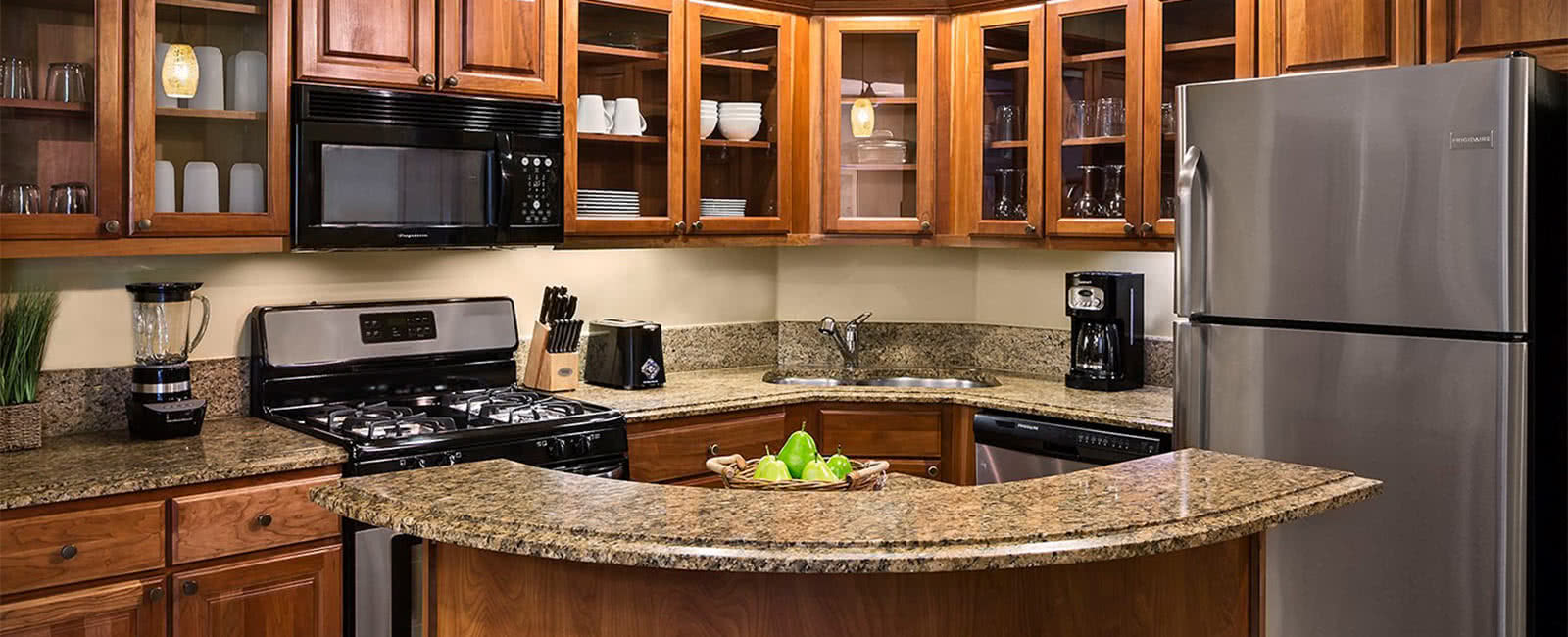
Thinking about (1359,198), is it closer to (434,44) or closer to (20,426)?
(434,44)

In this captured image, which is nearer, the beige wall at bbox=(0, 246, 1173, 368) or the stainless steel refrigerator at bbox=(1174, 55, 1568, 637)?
the stainless steel refrigerator at bbox=(1174, 55, 1568, 637)

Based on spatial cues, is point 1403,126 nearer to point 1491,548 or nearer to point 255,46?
point 1491,548

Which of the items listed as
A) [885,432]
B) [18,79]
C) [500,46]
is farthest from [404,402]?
[885,432]

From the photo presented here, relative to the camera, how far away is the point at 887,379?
452 centimetres

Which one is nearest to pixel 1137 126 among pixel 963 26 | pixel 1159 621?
pixel 963 26

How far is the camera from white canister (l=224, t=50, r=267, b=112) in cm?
330

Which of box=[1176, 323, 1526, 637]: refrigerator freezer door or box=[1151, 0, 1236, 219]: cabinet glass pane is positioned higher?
box=[1151, 0, 1236, 219]: cabinet glass pane

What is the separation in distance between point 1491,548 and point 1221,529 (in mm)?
1520

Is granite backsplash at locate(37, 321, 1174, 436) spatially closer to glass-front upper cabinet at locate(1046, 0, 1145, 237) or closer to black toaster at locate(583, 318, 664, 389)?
black toaster at locate(583, 318, 664, 389)

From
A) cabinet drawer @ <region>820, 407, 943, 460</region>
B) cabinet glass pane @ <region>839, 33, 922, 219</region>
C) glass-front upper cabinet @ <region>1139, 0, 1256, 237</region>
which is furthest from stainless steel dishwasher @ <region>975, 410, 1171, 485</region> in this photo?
cabinet glass pane @ <region>839, 33, 922, 219</region>

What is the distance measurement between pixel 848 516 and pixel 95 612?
1.77m

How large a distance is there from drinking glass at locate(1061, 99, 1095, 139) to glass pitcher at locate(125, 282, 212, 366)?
2546mm

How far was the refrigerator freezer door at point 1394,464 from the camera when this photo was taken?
116 inches

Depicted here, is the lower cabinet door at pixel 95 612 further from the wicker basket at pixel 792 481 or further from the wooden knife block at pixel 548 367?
the wooden knife block at pixel 548 367
